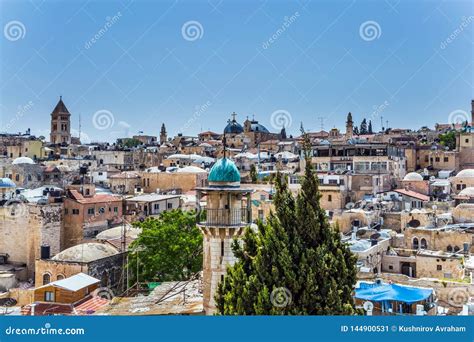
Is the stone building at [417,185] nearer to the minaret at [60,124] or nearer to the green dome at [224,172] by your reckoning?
the green dome at [224,172]

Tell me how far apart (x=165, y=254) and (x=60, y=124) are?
112 ft

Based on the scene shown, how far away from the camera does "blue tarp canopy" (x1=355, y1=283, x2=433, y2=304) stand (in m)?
9.81

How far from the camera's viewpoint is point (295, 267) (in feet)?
22.1

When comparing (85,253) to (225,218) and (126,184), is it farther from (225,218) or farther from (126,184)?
(126,184)

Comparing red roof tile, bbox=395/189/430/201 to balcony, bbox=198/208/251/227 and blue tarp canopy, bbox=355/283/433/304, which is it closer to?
blue tarp canopy, bbox=355/283/433/304

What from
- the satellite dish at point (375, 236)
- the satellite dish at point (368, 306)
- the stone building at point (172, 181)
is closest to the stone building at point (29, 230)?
the stone building at point (172, 181)

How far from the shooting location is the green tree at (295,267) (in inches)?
260

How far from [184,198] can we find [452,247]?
33.8 ft

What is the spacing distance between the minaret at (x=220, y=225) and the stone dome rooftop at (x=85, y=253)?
6.17m

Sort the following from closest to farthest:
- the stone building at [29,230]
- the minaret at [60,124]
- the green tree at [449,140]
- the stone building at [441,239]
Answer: the stone building at [441,239] < the stone building at [29,230] < the green tree at [449,140] < the minaret at [60,124]

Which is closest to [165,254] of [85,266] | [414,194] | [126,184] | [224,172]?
[85,266]

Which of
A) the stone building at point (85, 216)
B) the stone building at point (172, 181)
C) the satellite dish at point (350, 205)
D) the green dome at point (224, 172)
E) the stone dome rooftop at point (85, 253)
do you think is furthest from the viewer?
the stone building at point (172, 181)

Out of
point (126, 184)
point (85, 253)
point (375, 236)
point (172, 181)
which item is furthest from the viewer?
point (126, 184)

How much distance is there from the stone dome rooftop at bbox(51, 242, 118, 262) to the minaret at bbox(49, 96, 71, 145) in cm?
3191
